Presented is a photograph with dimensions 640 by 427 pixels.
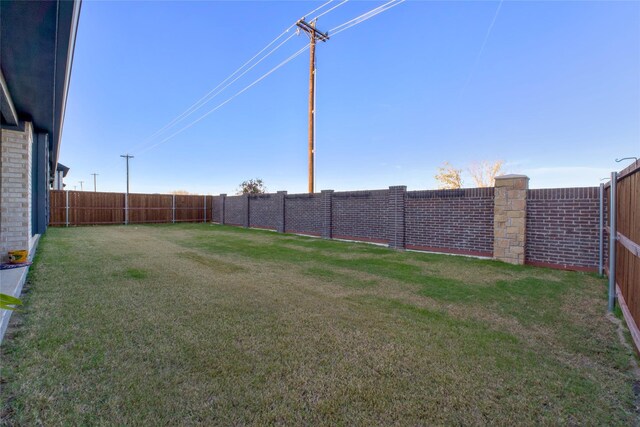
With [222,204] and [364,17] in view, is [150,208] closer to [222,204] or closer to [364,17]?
[222,204]

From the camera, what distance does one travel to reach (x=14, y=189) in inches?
235

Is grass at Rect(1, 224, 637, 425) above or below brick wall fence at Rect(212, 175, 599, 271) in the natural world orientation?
below

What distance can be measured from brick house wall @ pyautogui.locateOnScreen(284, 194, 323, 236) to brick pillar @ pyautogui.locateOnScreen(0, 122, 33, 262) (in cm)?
878

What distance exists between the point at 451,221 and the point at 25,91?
943 centimetres

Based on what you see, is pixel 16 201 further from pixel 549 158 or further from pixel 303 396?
pixel 549 158

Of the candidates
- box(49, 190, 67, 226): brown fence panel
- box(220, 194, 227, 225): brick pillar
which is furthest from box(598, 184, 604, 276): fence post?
box(49, 190, 67, 226): brown fence panel

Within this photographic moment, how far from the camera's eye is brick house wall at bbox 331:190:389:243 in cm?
995

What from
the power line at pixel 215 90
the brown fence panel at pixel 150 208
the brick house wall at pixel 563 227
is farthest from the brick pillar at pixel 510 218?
the brown fence panel at pixel 150 208

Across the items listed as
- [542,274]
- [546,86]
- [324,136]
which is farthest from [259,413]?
[324,136]

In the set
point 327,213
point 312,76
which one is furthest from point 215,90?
point 327,213

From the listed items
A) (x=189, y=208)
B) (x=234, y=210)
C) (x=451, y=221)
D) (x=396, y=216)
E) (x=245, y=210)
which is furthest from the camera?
(x=189, y=208)

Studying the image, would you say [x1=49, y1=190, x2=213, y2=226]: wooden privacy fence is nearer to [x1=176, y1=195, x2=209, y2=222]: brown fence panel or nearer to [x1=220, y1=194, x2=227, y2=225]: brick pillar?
[x1=176, y1=195, x2=209, y2=222]: brown fence panel

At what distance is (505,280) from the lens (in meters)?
5.26

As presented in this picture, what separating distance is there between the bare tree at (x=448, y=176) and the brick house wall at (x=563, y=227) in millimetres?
15164
